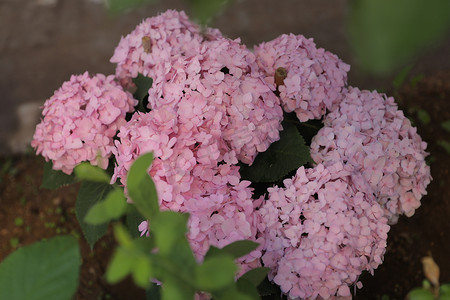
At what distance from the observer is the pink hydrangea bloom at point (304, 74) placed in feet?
3.84

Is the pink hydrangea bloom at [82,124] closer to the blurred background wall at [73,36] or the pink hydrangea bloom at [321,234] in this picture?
the pink hydrangea bloom at [321,234]

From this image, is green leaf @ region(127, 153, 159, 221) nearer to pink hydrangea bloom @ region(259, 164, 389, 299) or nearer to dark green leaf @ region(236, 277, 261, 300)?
dark green leaf @ region(236, 277, 261, 300)

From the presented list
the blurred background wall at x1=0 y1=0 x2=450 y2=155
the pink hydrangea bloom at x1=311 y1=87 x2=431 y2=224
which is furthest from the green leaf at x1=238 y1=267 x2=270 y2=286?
the blurred background wall at x1=0 y1=0 x2=450 y2=155

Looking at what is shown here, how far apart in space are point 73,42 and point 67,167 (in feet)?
6.00

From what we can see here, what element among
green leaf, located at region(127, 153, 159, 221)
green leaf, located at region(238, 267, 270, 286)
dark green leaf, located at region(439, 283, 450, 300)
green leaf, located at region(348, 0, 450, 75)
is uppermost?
green leaf, located at region(348, 0, 450, 75)

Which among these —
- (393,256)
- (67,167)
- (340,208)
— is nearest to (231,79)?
(340,208)

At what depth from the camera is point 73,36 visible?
2.89m

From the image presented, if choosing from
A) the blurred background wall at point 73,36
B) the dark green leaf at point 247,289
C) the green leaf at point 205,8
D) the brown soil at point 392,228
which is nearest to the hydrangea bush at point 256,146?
the dark green leaf at point 247,289

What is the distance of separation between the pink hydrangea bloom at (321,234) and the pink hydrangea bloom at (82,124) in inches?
17.2

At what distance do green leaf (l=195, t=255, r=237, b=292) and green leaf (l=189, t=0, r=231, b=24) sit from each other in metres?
0.21

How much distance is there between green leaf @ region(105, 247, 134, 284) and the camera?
0.35 metres

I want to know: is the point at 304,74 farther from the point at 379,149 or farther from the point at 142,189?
the point at 142,189

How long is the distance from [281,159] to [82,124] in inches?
19.3

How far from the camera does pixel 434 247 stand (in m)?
1.77
